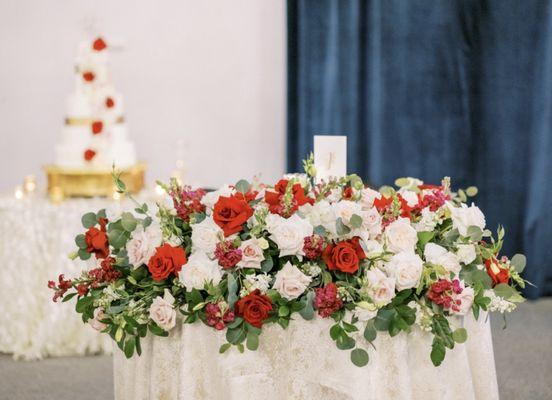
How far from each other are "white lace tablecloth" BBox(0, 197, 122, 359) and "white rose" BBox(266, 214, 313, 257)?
194 centimetres

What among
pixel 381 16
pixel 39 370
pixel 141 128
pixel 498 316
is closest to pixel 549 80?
pixel 381 16

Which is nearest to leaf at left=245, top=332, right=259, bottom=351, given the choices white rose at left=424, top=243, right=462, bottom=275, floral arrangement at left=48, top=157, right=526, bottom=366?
floral arrangement at left=48, top=157, right=526, bottom=366

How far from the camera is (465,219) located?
1851mm

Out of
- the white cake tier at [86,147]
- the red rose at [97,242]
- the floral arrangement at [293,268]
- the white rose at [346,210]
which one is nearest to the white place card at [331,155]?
the floral arrangement at [293,268]

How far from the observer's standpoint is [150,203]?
139 inches

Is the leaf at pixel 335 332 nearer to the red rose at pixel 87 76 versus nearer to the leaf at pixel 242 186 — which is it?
the leaf at pixel 242 186

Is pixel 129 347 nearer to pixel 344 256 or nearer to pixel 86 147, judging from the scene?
pixel 344 256

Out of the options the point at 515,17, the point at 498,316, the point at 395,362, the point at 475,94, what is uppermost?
the point at 515,17

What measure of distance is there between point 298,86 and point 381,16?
66 centimetres

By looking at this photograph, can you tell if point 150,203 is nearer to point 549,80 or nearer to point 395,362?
point 395,362

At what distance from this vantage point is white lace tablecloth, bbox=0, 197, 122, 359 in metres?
3.43

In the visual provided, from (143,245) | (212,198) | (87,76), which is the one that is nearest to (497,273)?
(212,198)

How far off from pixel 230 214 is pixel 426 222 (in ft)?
1.55

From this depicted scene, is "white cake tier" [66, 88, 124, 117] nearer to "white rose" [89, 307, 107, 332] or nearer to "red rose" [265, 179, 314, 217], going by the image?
"white rose" [89, 307, 107, 332]
